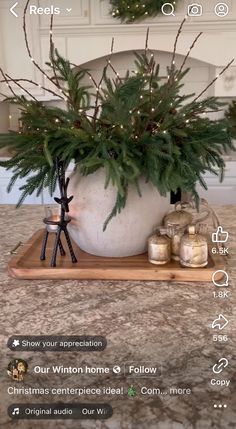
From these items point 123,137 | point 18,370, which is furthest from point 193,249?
point 18,370

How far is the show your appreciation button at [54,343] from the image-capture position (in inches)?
13.5

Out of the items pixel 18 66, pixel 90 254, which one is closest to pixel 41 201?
pixel 18 66

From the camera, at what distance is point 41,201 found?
1.89 meters

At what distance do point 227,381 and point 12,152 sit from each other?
41 cm

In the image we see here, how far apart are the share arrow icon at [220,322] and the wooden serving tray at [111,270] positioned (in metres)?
0.10

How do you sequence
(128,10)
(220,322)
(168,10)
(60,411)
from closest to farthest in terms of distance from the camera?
1. (60,411)
2. (220,322)
3. (168,10)
4. (128,10)

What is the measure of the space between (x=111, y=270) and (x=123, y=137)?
0.18 meters

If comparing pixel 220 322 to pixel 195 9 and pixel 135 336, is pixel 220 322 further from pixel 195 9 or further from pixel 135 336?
pixel 195 9

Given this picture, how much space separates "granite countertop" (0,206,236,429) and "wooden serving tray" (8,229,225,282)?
0.5 inches

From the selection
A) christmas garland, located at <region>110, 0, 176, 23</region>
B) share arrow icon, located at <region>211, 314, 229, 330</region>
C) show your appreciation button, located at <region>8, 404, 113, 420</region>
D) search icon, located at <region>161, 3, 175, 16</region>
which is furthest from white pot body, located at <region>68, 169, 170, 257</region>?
christmas garland, located at <region>110, 0, 176, 23</region>

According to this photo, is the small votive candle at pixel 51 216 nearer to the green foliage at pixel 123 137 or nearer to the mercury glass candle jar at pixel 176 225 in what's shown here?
the green foliage at pixel 123 137

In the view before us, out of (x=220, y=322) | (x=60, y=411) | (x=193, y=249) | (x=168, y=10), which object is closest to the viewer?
(x=60, y=411)

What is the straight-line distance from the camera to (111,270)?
535mm

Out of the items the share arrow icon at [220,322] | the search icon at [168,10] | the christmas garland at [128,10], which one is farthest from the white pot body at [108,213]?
the christmas garland at [128,10]
